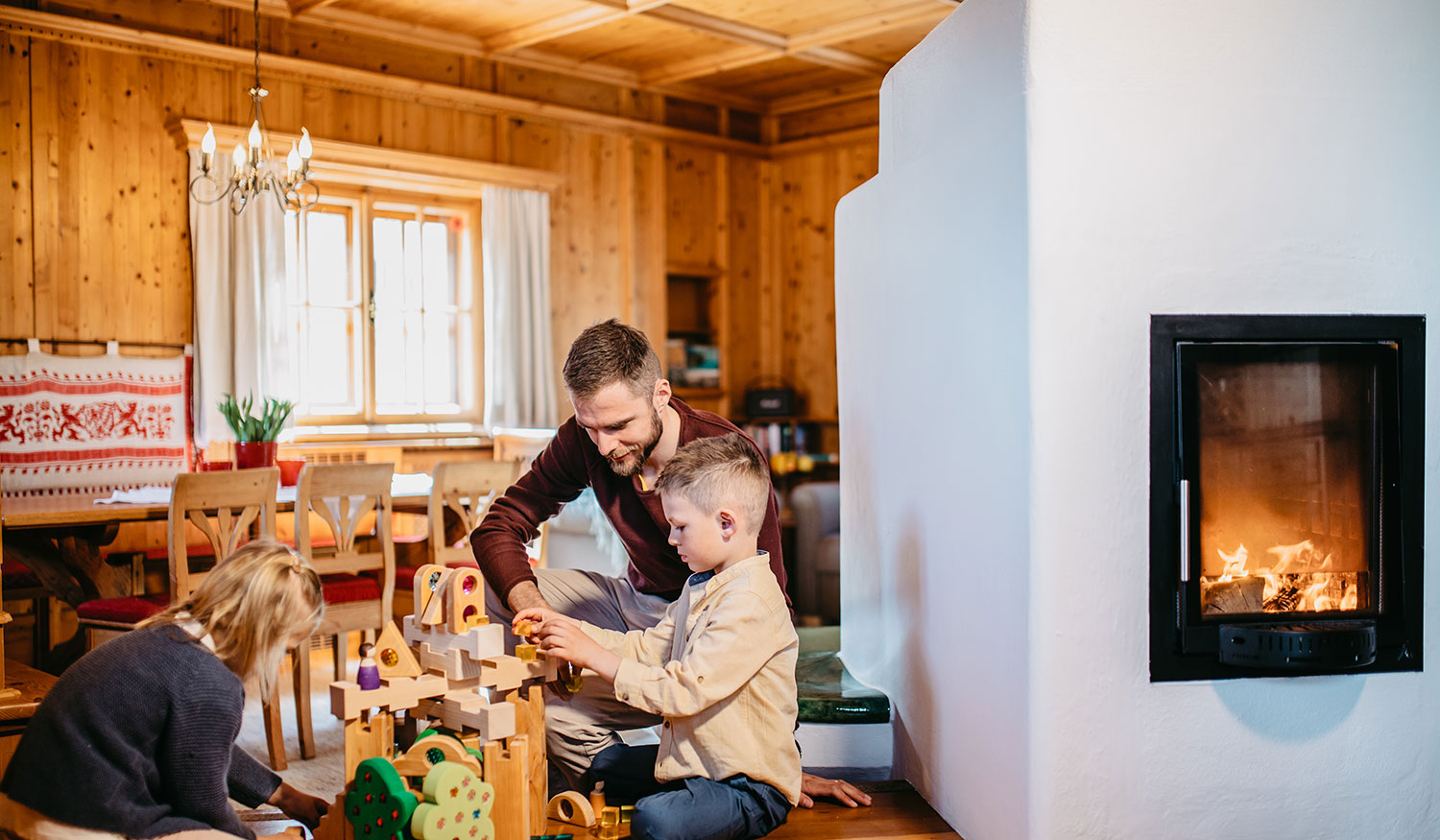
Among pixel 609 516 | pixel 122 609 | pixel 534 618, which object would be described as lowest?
pixel 122 609

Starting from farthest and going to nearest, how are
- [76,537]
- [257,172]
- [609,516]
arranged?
[257,172] → [76,537] → [609,516]

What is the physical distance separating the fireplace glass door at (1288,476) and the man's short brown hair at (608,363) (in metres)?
1.02

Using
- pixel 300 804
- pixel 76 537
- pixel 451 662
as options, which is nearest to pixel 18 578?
pixel 76 537

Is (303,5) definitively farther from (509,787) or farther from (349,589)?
(509,787)

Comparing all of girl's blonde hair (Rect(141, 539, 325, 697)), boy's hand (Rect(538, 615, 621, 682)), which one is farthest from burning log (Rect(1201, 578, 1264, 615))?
girl's blonde hair (Rect(141, 539, 325, 697))

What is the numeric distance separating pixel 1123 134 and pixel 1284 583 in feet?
2.76

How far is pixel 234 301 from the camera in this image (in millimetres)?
5156

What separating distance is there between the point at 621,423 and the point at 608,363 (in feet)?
0.42

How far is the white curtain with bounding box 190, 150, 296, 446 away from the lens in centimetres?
508

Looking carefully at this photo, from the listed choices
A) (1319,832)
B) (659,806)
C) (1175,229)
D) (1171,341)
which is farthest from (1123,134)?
(659,806)

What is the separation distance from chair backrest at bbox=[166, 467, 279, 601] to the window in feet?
6.45

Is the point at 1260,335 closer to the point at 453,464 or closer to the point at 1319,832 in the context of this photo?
the point at 1319,832

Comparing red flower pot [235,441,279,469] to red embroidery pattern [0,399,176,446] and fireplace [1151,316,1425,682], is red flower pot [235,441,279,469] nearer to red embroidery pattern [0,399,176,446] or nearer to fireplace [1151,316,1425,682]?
red embroidery pattern [0,399,176,446]

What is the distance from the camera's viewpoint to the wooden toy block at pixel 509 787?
194cm
